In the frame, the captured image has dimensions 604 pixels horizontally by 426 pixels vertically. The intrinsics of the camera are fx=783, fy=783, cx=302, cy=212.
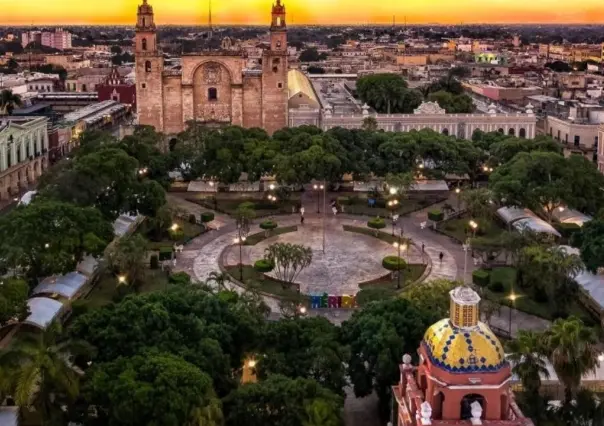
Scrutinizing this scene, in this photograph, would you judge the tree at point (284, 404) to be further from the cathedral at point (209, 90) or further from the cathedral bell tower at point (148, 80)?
the cathedral bell tower at point (148, 80)

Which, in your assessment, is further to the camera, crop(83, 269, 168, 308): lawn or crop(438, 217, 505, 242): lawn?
crop(438, 217, 505, 242): lawn

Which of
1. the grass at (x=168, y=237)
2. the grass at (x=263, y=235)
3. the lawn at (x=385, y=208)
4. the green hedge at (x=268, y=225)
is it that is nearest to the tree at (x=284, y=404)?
the grass at (x=168, y=237)

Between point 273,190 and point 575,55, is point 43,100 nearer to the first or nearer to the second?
point 273,190

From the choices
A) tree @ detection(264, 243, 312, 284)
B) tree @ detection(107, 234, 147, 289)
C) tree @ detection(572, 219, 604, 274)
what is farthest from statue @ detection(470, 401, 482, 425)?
tree @ detection(107, 234, 147, 289)

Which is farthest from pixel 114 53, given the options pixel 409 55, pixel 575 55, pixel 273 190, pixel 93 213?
pixel 93 213

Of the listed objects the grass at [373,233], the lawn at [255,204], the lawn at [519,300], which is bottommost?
the lawn at [519,300]

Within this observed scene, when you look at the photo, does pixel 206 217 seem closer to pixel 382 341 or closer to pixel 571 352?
pixel 382 341

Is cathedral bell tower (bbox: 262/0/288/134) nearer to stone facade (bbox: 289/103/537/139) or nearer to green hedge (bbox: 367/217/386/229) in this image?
stone facade (bbox: 289/103/537/139)
